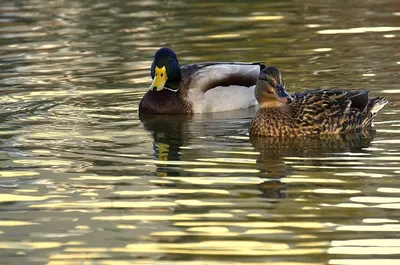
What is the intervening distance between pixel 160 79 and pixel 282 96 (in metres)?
2.75

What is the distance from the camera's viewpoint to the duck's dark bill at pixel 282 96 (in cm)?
1201

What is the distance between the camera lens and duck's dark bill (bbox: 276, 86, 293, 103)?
12.0 meters

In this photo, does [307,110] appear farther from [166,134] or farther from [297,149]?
[166,134]

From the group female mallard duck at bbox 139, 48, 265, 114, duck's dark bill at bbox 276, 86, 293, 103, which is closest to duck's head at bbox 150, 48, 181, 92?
female mallard duck at bbox 139, 48, 265, 114

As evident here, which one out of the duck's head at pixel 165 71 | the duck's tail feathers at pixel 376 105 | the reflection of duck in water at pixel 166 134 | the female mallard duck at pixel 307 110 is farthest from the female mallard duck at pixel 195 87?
the duck's tail feathers at pixel 376 105

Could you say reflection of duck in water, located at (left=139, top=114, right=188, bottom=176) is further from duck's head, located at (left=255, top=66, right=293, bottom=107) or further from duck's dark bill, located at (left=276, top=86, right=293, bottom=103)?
duck's dark bill, located at (left=276, top=86, right=293, bottom=103)

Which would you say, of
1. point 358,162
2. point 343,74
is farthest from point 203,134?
point 343,74

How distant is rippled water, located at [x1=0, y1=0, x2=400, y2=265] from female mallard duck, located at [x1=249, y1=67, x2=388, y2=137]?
7.5 inches

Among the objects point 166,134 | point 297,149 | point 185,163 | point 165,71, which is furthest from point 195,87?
point 185,163

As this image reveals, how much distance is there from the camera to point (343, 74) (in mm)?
15484

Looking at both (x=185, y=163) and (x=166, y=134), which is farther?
(x=166, y=134)

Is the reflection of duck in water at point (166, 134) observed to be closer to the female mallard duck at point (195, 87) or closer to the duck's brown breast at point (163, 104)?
the duck's brown breast at point (163, 104)

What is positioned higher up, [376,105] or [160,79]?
[376,105]

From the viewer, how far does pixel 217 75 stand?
1469 centimetres
